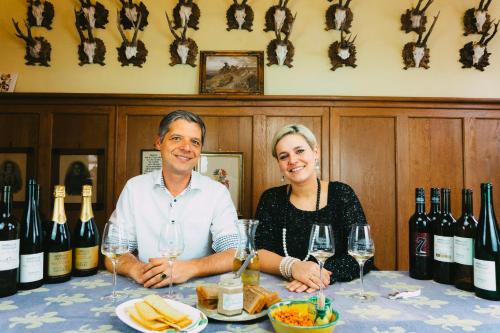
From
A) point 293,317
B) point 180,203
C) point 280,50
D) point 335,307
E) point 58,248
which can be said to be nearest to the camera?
point 293,317

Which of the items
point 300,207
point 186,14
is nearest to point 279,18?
point 186,14

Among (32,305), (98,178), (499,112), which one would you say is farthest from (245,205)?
(499,112)

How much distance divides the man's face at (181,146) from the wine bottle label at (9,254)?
788 millimetres

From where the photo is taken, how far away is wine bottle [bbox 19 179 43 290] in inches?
44.2

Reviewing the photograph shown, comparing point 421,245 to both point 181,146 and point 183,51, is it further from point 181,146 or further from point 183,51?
point 183,51

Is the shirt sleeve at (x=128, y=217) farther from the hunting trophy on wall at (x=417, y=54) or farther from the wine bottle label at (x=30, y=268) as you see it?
the hunting trophy on wall at (x=417, y=54)

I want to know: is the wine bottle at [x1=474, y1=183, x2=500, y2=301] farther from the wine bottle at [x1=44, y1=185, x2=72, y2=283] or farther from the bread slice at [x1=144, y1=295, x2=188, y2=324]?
the wine bottle at [x1=44, y1=185, x2=72, y2=283]

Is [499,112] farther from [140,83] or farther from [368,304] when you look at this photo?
[140,83]

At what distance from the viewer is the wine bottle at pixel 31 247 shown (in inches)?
44.2

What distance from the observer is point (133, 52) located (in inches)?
114

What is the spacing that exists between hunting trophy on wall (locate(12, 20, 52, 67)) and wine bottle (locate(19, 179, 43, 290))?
2.23m

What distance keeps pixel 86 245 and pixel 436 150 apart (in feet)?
8.86

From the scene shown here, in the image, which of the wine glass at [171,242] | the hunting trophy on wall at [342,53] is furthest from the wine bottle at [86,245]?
the hunting trophy on wall at [342,53]

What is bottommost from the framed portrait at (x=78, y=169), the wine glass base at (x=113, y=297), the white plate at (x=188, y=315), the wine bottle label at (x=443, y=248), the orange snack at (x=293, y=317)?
the wine glass base at (x=113, y=297)
